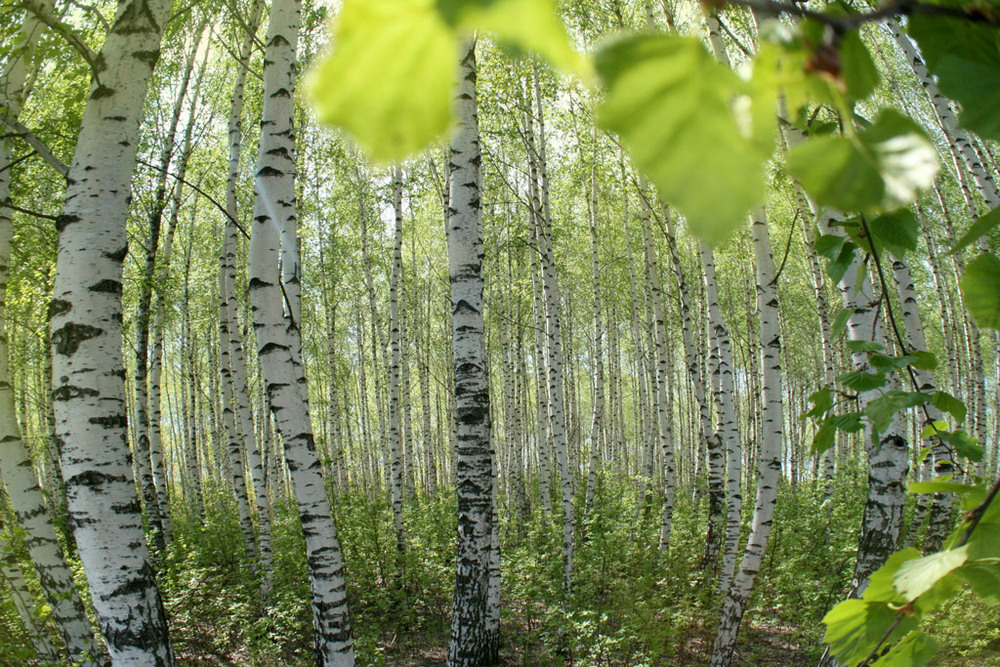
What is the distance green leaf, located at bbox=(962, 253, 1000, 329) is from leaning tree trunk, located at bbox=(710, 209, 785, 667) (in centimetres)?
445

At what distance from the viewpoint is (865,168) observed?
0.22 m

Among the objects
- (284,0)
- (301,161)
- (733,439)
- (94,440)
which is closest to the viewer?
(94,440)

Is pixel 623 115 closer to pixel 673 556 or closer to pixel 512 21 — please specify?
pixel 512 21

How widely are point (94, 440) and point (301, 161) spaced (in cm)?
1115

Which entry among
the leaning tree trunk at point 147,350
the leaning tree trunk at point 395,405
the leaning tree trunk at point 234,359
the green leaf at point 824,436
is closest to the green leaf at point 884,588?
the green leaf at point 824,436

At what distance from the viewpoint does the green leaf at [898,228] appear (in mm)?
534

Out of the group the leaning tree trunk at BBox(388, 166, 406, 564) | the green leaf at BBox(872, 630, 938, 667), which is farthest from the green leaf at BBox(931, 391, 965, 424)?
the leaning tree trunk at BBox(388, 166, 406, 564)

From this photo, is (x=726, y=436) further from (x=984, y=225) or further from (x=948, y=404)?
(x=984, y=225)

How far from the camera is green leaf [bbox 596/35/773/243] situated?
0.16 meters

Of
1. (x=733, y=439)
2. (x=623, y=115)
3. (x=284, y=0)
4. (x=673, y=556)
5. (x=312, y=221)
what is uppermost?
(x=312, y=221)

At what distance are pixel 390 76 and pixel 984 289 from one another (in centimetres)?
55

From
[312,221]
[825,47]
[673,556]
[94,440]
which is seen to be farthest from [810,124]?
[312,221]

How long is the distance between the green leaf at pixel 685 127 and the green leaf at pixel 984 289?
1.44 ft

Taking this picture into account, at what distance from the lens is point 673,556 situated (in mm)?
8117
